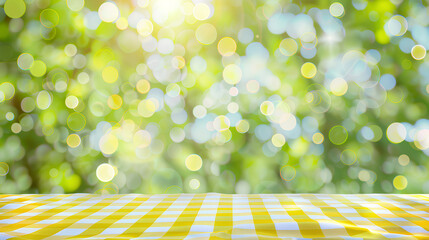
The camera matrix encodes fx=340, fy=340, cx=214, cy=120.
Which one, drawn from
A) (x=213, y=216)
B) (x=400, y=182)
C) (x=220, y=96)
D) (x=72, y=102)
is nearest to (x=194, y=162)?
(x=220, y=96)

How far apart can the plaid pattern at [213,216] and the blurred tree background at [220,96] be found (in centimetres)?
17

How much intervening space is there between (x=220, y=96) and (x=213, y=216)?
55 centimetres

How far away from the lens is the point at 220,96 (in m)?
1.37

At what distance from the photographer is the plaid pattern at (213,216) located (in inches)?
31.3

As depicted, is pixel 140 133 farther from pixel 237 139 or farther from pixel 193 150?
pixel 237 139

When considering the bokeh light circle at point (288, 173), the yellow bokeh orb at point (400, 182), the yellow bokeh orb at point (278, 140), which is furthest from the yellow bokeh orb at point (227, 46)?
the yellow bokeh orb at point (400, 182)

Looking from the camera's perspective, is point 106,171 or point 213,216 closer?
point 213,216

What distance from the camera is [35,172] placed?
1.43 meters

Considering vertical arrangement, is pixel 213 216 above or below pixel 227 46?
below

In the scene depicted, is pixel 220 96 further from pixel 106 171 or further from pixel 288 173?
pixel 106 171

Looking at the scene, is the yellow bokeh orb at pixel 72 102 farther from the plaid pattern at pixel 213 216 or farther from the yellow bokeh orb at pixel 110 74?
the plaid pattern at pixel 213 216

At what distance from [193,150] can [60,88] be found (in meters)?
0.61


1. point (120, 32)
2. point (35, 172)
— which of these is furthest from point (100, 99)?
point (35, 172)

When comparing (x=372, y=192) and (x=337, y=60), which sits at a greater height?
(x=337, y=60)
